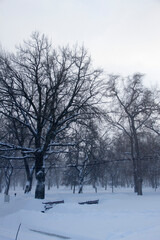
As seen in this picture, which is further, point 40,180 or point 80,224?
point 40,180

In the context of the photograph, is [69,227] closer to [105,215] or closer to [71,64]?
[105,215]

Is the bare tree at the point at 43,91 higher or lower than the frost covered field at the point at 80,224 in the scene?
higher

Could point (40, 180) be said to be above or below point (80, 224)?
above

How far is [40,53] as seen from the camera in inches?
699

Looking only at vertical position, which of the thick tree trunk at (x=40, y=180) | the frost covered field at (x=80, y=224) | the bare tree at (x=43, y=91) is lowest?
the frost covered field at (x=80, y=224)

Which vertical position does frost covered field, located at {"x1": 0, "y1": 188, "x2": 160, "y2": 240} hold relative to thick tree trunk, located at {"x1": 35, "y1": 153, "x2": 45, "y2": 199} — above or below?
below

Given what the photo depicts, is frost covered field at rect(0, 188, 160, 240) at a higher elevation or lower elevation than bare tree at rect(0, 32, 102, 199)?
lower

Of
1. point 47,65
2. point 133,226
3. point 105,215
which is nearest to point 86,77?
point 47,65

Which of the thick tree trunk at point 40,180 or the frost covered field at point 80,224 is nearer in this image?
the frost covered field at point 80,224

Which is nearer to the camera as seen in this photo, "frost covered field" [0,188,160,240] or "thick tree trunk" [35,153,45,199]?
"frost covered field" [0,188,160,240]

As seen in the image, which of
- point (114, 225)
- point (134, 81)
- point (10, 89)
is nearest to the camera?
point (114, 225)

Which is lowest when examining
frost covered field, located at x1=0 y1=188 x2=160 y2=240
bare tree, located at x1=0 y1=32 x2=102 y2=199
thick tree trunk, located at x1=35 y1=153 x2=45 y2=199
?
frost covered field, located at x1=0 y1=188 x2=160 y2=240

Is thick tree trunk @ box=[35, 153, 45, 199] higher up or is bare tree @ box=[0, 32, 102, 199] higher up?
bare tree @ box=[0, 32, 102, 199]

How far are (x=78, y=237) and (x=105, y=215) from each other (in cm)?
274
